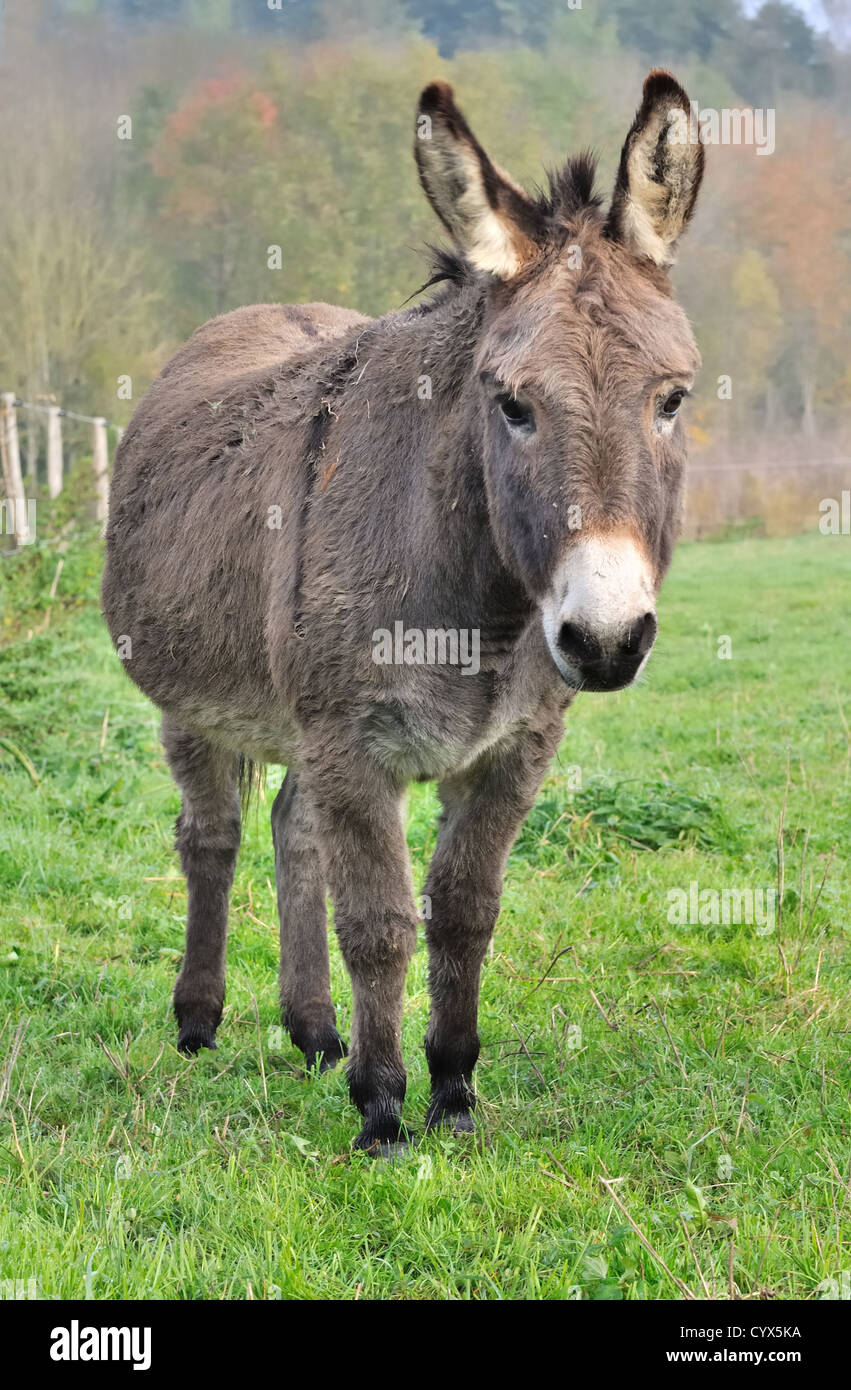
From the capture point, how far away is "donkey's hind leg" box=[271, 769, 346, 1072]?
4.24m

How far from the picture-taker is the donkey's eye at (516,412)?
2.72m

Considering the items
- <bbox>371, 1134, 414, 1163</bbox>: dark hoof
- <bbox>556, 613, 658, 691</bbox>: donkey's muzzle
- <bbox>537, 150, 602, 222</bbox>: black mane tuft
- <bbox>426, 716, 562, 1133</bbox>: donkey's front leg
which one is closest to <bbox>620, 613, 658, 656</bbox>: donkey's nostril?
<bbox>556, 613, 658, 691</bbox>: donkey's muzzle

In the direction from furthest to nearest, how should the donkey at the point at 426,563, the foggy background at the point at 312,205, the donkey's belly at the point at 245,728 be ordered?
the foggy background at the point at 312,205
the donkey's belly at the point at 245,728
the donkey at the point at 426,563

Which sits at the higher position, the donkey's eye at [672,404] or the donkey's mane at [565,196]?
the donkey's mane at [565,196]

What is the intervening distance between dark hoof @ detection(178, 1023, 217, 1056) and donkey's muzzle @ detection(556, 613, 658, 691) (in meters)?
2.25

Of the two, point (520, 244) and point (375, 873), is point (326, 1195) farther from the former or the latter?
point (520, 244)

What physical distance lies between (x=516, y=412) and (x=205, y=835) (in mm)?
2315

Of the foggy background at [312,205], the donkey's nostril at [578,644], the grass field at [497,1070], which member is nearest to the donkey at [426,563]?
the donkey's nostril at [578,644]

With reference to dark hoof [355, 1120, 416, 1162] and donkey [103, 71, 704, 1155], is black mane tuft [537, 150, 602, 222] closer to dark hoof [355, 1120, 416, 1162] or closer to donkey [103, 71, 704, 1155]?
donkey [103, 71, 704, 1155]

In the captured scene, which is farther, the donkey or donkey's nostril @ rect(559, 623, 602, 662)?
the donkey

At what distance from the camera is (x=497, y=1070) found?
12.5 ft

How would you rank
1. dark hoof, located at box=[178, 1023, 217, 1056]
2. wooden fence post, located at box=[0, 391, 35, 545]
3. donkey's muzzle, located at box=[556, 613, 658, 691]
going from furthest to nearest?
wooden fence post, located at box=[0, 391, 35, 545] < dark hoof, located at box=[178, 1023, 217, 1056] < donkey's muzzle, located at box=[556, 613, 658, 691]

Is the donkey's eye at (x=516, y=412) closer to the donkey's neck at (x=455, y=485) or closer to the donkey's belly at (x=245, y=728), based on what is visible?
the donkey's neck at (x=455, y=485)
